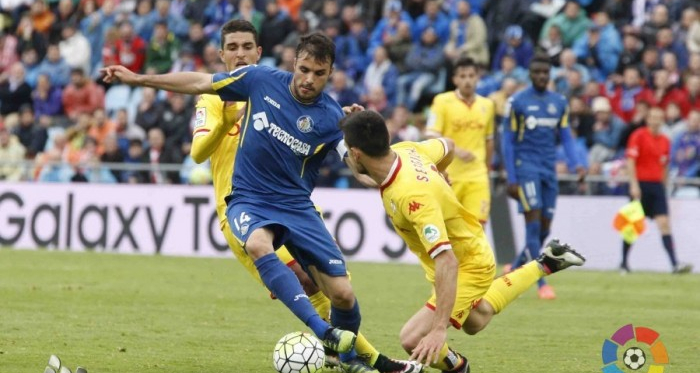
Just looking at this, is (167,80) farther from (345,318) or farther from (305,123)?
(345,318)

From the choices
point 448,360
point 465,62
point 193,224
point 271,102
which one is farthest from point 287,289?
point 193,224

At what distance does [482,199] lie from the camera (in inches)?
601

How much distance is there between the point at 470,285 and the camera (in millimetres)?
8688

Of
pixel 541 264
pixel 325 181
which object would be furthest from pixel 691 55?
pixel 541 264

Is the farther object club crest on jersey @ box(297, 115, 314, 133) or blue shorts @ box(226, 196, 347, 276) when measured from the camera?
club crest on jersey @ box(297, 115, 314, 133)

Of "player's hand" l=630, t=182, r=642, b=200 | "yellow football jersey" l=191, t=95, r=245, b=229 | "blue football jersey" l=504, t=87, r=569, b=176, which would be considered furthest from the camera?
"player's hand" l=630, t=182, r=642, b=200

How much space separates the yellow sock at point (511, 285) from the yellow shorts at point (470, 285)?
235 mm

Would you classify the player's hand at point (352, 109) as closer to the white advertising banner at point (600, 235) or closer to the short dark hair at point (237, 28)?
the short dark hair at point (237, 28)

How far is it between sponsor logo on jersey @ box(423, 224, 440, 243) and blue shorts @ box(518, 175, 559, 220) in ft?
23.5

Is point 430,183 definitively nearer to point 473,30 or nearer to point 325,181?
point 325,181

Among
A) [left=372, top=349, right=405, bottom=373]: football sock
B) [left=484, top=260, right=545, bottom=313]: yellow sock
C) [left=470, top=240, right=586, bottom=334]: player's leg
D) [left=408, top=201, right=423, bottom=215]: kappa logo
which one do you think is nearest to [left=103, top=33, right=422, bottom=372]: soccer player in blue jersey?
[left=372, top=349, right=405, bottom=373]: football sock

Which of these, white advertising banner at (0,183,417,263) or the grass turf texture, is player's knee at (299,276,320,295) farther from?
white advertising banner at (0,183,417,263)

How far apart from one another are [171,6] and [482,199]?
1271cm

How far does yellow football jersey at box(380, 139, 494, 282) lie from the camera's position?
7707 mm
